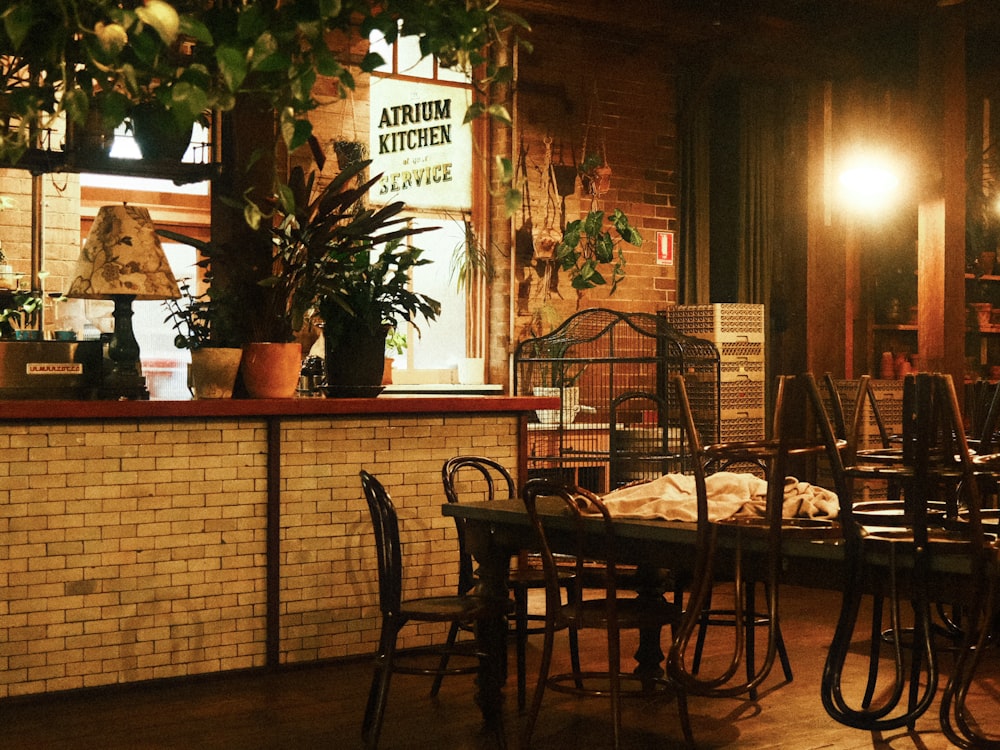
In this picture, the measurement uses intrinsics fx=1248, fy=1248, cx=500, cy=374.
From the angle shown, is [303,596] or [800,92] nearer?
[303,596]

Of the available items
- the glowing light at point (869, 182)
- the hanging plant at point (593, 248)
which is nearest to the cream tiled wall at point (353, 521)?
the hanging plant at point (593, 248)

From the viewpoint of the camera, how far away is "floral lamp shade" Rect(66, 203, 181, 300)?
14.1 ft

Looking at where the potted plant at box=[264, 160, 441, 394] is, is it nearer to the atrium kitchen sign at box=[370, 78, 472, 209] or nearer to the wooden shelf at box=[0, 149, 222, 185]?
the wooden shelf at box=[0, 149, 222, 185]

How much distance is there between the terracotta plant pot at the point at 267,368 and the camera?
459cm

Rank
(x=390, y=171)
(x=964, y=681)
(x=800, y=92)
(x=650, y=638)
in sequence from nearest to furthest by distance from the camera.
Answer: (x=964, y=681)
(x=650, y=638)
(x=390, y=171)
(x=800, y=92)

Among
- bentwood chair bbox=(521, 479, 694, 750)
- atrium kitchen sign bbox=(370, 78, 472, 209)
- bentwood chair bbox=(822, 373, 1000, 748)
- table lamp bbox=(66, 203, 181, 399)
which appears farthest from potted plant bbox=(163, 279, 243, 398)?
atrium kitchen sign bbox=(370, 78, 472, 209)

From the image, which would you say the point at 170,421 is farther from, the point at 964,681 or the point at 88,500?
the point at 964,681

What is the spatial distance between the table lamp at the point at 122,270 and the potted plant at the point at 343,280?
40cm

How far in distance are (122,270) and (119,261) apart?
33 millimetres

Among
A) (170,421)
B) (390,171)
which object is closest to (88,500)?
(170,421)

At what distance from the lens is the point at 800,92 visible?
29.0 feet

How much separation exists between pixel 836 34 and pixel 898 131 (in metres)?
0.89

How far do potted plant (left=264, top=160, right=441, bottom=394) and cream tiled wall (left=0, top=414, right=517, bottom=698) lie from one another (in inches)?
10.7

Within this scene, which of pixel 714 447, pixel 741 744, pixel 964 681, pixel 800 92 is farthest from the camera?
pixel 800 92
